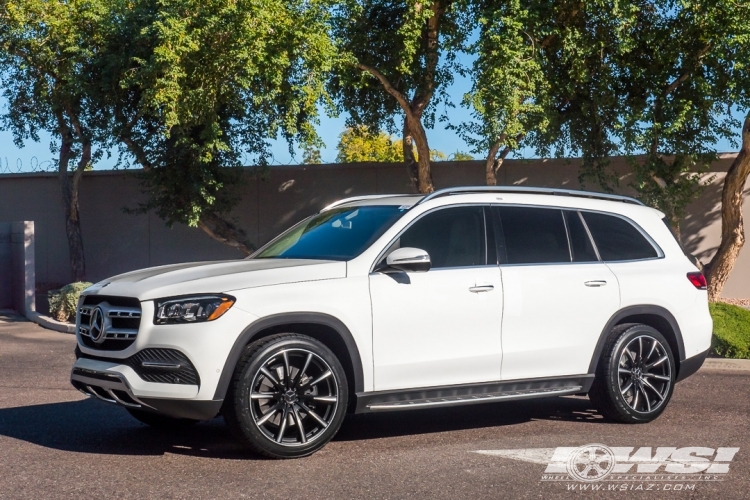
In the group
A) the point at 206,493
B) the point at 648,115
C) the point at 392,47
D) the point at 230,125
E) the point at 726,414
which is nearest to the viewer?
the point at 206,493

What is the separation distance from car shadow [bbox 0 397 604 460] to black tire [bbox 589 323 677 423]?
38cm

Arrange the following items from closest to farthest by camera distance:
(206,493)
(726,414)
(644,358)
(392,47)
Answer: (206,493) → (644,358) → (726,414) → (392,47)

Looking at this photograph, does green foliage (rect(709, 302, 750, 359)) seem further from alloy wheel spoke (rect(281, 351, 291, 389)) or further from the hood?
alloy wheel spoke (rect(281, 351, 291, 389))

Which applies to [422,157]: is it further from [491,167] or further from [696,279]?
[696,279]

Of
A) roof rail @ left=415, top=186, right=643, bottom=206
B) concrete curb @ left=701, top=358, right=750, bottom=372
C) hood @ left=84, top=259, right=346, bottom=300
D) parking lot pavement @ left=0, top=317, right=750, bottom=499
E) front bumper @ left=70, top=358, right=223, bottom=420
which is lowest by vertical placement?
concrete curb @ left=701, top=358, right=750, bottom=372

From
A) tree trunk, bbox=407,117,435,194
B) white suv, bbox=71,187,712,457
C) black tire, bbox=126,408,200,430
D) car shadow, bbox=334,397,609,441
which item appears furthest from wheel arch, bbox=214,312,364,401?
tree trunk, bbox=407,117,435,194

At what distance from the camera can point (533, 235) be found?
783 centimetres

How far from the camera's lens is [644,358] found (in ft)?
26.6

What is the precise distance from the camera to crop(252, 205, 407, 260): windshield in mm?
7234

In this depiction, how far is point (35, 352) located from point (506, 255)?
8817 mm

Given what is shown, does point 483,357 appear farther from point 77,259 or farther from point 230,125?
point 77,259

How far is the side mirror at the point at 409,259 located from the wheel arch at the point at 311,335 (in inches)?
23.2

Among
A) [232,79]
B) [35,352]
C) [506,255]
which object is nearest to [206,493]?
[506,255]

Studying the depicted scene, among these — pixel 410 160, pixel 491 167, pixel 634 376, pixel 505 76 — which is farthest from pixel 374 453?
pixel 410 160
